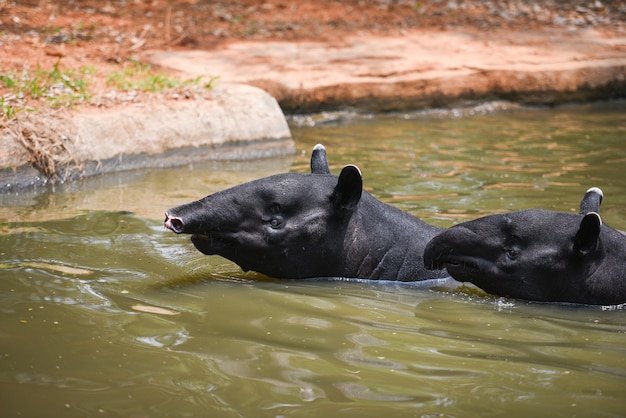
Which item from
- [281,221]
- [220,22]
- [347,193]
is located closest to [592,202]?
[347,193]

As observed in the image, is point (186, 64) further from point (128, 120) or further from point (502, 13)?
point (502, 13)

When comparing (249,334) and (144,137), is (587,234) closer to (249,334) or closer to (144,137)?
(249,334)

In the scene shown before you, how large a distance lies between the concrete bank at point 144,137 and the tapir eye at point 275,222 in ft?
15.8

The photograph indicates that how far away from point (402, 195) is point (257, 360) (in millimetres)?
5792

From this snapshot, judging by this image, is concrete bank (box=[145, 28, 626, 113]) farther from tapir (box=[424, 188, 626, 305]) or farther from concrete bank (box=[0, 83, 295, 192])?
tapir (box=[424, 188, 626, 305])

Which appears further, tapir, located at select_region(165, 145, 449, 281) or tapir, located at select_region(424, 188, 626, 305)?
tapir, located at select_region(165, 145, 449, 281)

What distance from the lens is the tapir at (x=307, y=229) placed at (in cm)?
700

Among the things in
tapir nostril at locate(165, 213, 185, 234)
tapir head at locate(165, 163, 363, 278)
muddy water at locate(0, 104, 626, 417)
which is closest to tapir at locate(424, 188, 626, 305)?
muddy water at locate(0, 104, 626, 417)

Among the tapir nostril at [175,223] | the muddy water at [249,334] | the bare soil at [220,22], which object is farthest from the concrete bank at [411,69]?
the tapir nostril at [175,223]

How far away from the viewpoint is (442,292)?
7426 mm

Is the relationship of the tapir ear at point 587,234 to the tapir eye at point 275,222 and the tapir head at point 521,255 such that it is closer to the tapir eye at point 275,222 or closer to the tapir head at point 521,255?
the tapir head at point 521,255

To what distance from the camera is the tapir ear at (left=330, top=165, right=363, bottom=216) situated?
709 centimetres

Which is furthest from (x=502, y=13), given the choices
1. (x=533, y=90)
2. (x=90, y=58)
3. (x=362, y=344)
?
(x=362, y=344)

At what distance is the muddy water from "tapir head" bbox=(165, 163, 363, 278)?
0.73 ft
